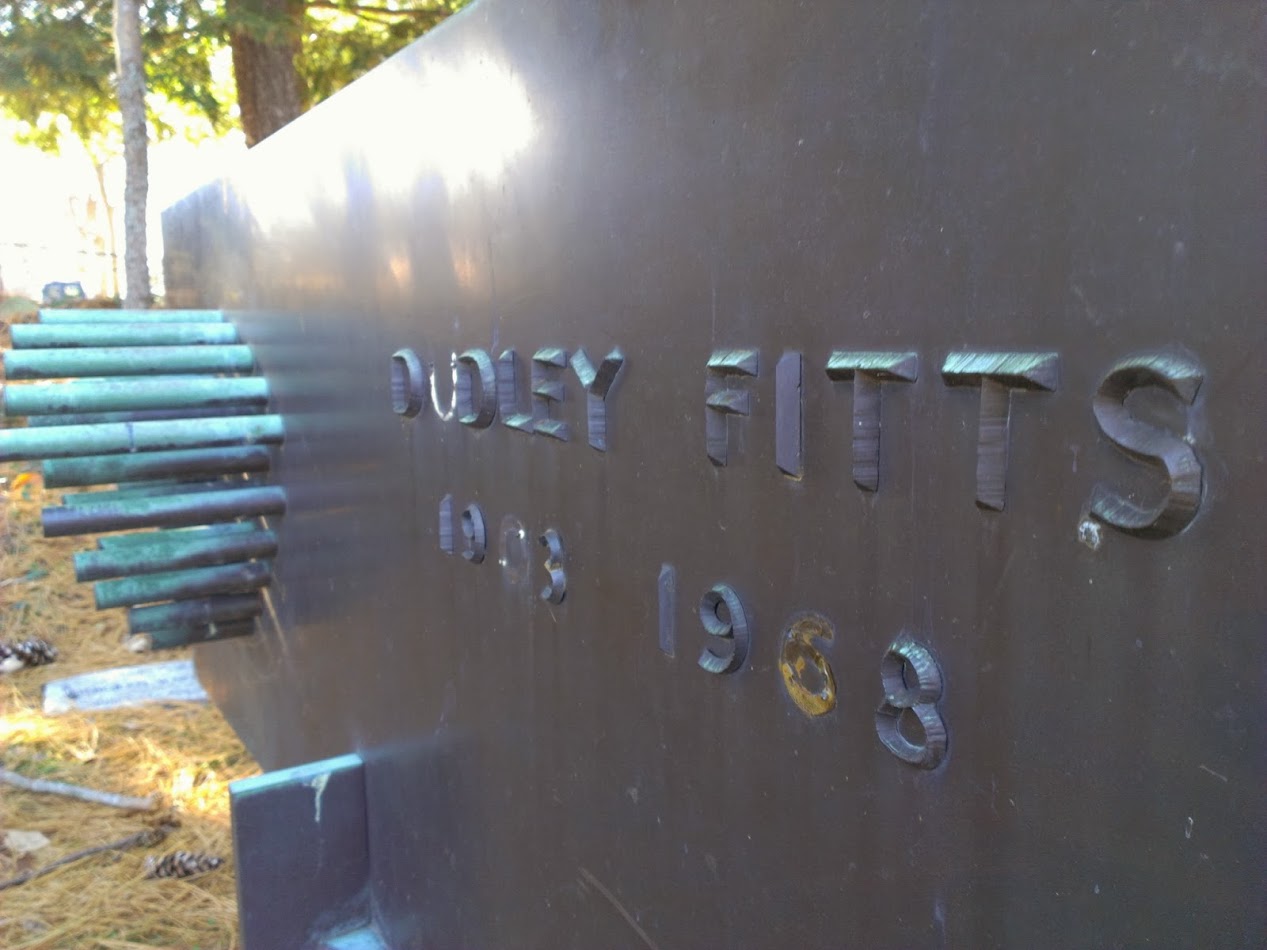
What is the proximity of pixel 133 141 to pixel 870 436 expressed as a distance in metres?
9.72

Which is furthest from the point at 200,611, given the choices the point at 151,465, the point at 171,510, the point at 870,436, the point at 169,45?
the point at 169,45

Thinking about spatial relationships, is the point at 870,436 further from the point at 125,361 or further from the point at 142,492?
the point at 142,492

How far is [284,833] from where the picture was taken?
121 inches

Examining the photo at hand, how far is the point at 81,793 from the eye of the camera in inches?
184

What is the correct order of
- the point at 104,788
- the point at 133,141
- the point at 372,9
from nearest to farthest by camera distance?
the point at 104,788 → the point at 372,9 → the point at 133,141

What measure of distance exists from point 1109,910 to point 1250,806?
183 millimetres

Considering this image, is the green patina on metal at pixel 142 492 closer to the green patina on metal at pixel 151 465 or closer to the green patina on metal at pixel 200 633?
the green patina on metal at pixel 151 465

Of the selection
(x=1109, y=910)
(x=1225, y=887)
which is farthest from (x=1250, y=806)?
(x=1109, y=910)

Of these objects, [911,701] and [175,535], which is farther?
[175,535]

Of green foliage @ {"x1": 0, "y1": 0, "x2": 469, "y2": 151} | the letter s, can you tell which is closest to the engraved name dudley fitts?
the letter s

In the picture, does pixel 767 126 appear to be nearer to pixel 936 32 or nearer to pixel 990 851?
pixel 936 32

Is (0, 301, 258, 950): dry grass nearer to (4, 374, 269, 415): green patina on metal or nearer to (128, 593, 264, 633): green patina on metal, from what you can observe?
(128, 593, 264, 633): green patina on metal

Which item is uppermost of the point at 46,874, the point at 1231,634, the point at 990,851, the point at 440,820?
the point at 1231,634

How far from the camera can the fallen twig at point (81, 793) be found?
15.1 ft
